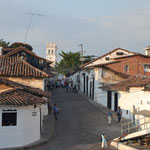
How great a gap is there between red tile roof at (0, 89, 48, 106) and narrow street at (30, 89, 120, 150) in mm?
2840

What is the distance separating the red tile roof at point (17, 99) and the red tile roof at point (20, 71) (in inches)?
180

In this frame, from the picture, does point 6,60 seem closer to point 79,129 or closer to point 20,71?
point 20,71

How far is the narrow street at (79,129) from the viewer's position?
Answer: 13.2 m

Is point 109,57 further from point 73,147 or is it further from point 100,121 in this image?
point 73,147

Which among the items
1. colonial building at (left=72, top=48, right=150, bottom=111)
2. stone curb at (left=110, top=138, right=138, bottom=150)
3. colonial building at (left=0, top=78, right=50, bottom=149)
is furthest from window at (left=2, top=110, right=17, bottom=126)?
colonial building at (left=72, top=48, right=150, bottom=111)

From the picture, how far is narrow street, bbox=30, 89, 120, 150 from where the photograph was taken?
13.2m

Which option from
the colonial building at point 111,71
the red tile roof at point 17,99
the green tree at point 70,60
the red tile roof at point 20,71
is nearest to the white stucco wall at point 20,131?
the red tile roof at point 17,99

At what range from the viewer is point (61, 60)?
61.7 meters

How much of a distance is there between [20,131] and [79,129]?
5.69 meters

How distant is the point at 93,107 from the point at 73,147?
1398 cm

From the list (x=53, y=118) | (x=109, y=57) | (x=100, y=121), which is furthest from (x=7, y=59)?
(x=109, y=57)

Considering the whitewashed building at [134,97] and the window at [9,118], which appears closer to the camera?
the window at [9,118]

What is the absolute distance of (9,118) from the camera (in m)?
12.6

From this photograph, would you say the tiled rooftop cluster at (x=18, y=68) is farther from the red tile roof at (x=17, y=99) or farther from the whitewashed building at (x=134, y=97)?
the whitewashed building at (x=134, y=97)
